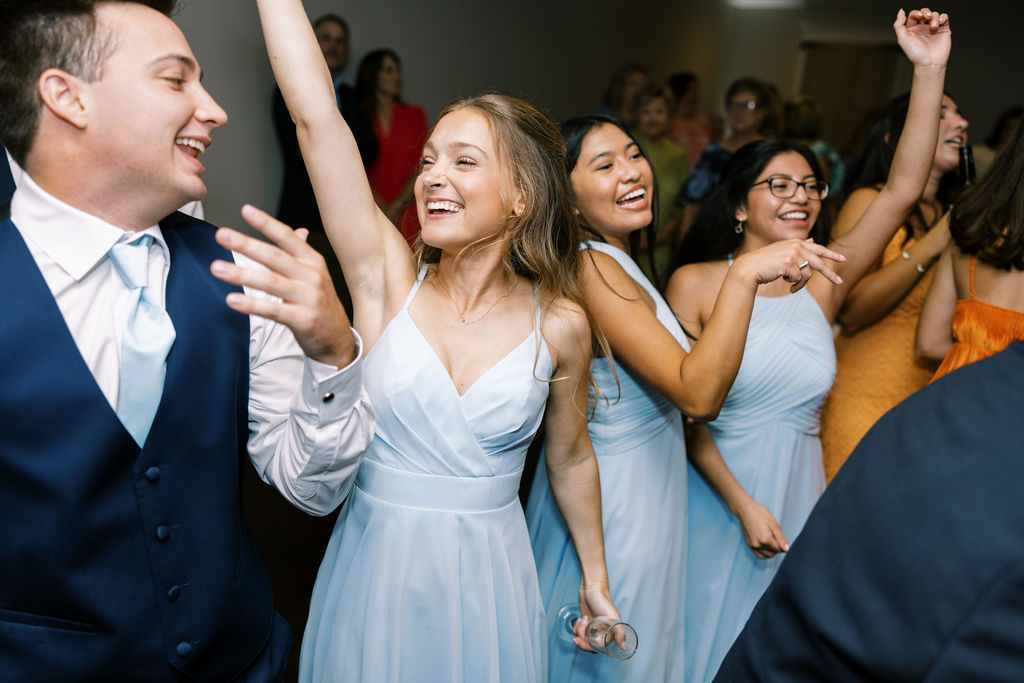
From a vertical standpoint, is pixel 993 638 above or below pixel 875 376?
above

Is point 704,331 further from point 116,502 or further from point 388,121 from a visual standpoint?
point 388,121

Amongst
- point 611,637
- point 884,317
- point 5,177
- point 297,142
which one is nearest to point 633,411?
point 611,637

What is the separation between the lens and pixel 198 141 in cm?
107

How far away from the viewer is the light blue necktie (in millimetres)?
992

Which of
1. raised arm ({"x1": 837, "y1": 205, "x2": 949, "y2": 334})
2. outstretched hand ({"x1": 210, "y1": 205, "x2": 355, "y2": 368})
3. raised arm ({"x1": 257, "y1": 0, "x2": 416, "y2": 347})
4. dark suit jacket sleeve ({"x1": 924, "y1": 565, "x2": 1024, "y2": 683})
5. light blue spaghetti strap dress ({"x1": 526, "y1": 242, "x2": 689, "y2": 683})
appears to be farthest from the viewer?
raised arm ({"x1": 837, "y1": 205, "x2": 949, "y2": 334})

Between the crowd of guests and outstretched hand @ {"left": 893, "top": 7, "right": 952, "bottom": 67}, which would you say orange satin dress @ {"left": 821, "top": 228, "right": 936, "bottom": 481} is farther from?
outstretched hand @ {"left": 893, "top": 7, "right": 952, "bottom": 67}

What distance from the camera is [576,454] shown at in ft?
4.99

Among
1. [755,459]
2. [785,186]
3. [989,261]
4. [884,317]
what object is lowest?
[755,459]

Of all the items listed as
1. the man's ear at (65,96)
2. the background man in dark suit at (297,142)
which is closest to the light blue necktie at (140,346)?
the man's ear at (65,96)

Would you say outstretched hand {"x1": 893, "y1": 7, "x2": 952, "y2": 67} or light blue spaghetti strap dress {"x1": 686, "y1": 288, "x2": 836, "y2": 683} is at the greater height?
outstretched hand {"x1": 893, "y1": 7, "x2": 952, "y2": 67}

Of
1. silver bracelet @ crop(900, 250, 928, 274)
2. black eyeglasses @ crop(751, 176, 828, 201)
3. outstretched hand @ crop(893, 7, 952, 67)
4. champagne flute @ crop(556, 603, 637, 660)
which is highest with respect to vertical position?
outstretched hand @ crop(893, 7, 952, 67)

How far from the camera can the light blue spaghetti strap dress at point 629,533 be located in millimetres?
1672

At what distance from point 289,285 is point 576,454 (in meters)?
0.80

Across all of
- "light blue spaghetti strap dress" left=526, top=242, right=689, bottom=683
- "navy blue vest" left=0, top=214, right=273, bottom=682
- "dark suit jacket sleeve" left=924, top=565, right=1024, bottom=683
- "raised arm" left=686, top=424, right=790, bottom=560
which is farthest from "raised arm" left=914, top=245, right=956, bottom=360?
"navy blue vest" left=0, top=214, right=273, bottom=682
